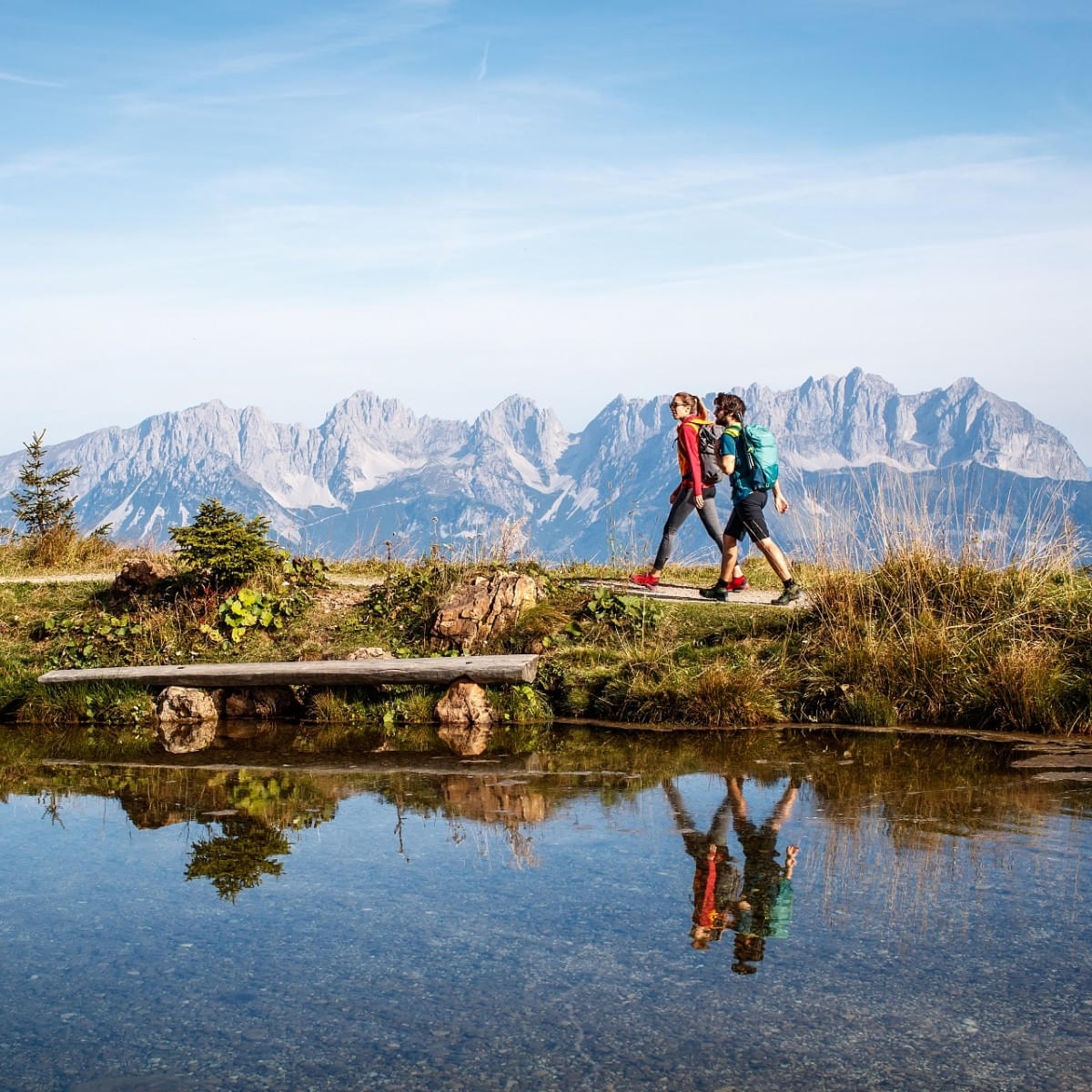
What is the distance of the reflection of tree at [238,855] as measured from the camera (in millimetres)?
6219

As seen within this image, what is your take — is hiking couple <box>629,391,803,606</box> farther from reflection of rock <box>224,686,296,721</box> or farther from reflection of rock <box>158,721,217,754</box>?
reflection of rock <box>158,721,217,754</box>

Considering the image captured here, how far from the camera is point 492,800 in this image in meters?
8.01

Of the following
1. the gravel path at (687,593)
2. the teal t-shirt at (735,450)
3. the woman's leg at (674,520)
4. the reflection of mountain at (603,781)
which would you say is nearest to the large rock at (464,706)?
the reflection of mountain at (603,781)

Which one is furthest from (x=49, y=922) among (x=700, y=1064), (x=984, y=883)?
(x=984, y=883)

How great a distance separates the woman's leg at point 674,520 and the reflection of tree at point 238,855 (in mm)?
7064

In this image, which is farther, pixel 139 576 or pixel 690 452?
pixel 139 576

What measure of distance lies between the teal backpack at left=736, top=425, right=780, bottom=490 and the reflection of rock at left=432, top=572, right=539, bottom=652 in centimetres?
278

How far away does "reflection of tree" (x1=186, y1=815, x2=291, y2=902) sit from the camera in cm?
622

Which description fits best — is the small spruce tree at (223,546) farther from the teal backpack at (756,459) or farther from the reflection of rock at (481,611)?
the teal backpack at (756,459)

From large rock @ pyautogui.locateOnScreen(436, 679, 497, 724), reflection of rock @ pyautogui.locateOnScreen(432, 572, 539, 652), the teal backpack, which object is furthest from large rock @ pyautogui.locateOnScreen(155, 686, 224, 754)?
the teal backpack

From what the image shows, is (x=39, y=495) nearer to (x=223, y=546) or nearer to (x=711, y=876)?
(x=223, y=546)

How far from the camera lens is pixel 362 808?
25.7 feet

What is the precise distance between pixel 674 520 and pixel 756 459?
1.42m

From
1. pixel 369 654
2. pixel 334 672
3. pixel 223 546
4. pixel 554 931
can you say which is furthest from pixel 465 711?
pixel 554 931
